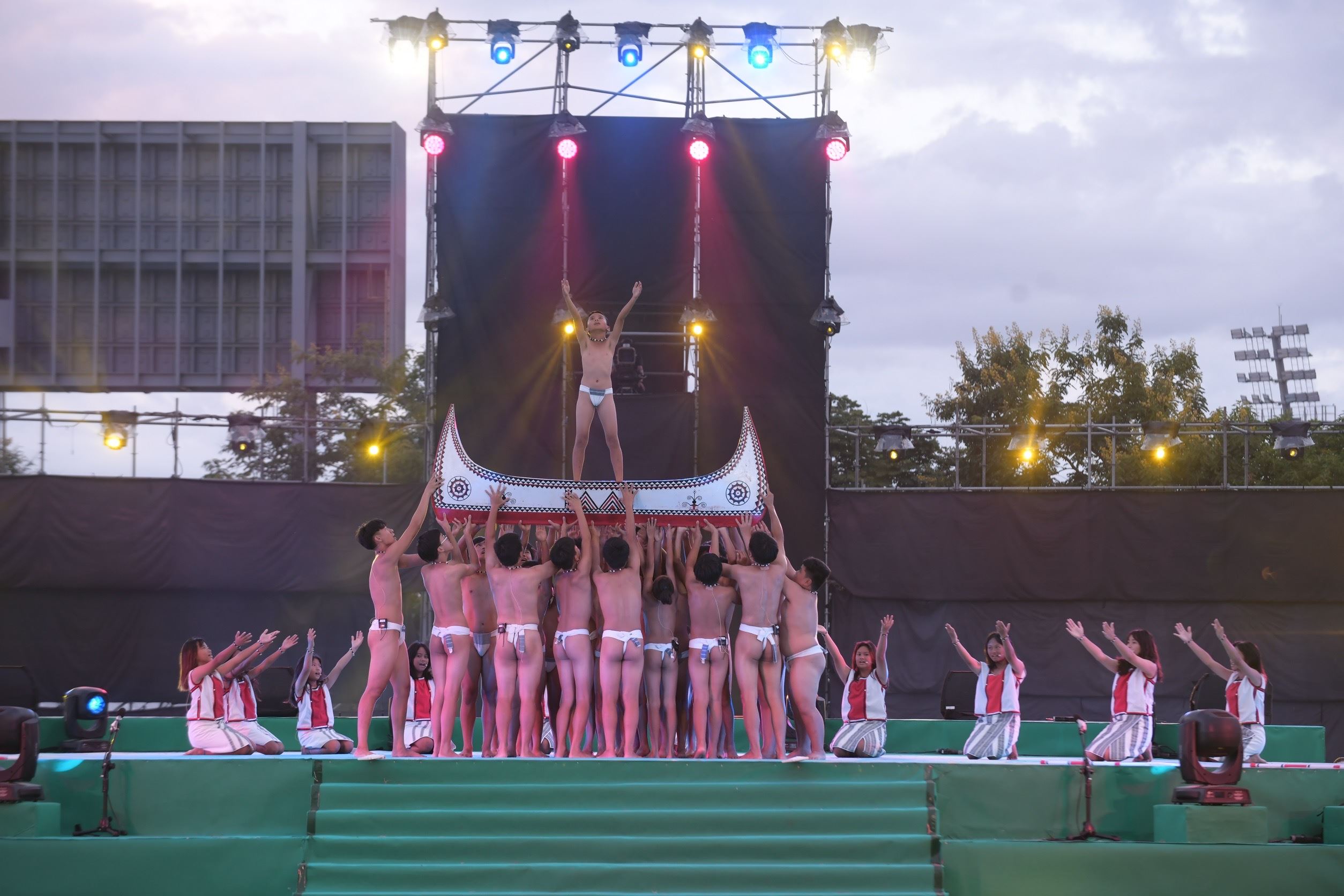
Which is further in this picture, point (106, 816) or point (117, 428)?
point (117, 428)

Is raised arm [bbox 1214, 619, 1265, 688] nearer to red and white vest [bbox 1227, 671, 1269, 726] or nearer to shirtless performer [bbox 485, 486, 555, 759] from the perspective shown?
red and white vest [bbox 1227, 671, 1269, 726]

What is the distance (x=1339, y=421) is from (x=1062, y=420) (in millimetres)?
6281

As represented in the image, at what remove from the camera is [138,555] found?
16.2 m

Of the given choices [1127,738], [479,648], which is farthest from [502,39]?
[1127,738]

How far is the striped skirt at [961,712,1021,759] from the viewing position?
429 inches

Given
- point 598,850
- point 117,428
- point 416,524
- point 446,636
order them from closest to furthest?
point 598,850 < point 446,636 < point 416,524 < point 117,428

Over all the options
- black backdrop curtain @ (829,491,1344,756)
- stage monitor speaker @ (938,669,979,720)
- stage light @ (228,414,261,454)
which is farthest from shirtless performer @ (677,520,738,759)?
stage light @ (228,414,261,454)

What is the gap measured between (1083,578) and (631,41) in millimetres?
8087

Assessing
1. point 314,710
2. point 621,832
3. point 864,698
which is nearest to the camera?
point 621,832

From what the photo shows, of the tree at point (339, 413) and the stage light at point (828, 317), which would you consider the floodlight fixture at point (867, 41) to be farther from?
the tree at point (339, 413)

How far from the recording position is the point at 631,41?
46.2ft

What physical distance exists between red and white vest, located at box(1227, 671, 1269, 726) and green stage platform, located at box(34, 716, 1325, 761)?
1119 mm

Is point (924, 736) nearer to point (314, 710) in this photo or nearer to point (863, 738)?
point (863, 738)

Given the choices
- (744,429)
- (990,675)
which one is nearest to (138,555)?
(744,429)
